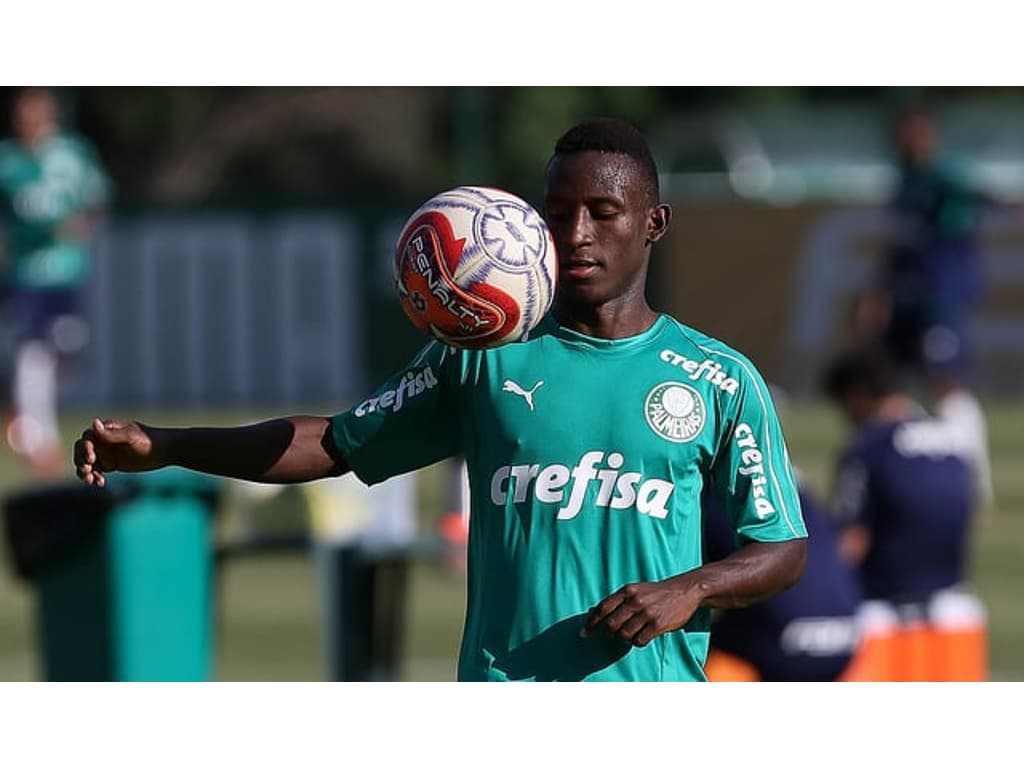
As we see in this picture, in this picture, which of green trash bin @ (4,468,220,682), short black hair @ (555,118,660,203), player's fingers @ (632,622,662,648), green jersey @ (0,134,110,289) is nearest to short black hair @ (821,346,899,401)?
green trash bin @ (4,468,220,682)

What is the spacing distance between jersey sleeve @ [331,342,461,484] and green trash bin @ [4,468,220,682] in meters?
3.77

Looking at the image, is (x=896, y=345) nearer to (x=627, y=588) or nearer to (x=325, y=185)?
(x=627, y=588)

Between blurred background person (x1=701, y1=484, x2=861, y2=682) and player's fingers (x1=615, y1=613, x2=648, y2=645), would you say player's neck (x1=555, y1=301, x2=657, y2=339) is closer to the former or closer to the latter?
player's fingers (x1=615, y1=613, x2=648, y2=645)

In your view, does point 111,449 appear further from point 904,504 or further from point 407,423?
point 904,504

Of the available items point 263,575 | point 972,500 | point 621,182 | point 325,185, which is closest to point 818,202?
point 263,575

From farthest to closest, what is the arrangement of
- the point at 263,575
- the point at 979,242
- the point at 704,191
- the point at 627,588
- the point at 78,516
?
the point at 704,191 → the point at 979,242 → the point at 263,575 → the point at 78,516 → the point at 627,588

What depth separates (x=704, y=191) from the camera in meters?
36.1

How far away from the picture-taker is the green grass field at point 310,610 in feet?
31.3

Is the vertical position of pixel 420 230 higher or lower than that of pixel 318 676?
higher

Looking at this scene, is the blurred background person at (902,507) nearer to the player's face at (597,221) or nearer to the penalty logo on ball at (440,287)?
the player's face at (597,221)

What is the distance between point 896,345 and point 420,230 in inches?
494

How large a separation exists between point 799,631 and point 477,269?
3535 mm

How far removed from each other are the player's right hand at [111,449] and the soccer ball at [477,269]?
537mm

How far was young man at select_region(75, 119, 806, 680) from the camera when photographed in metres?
3.82
